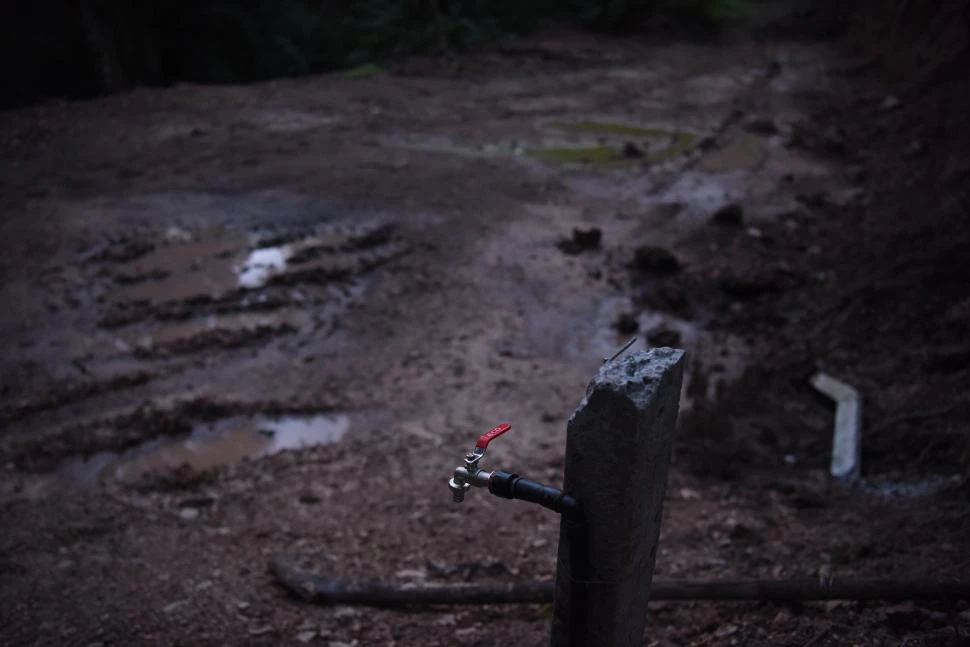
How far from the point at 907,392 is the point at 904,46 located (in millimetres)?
11464

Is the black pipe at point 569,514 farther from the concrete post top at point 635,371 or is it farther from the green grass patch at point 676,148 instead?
the green grass patch at point 676,148

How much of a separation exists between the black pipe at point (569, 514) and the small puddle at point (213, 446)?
372 centimetres

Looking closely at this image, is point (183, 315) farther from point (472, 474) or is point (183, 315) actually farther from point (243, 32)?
point (243, 32)

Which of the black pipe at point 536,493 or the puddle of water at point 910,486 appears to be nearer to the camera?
the black pipe at point 536,493

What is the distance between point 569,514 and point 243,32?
16774 mm

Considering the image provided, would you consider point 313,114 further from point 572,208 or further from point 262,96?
point 572,208

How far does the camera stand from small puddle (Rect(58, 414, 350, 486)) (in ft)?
17.4

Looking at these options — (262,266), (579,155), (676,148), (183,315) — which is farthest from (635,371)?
(676,148)

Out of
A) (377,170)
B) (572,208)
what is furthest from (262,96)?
(572,208)

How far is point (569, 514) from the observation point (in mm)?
2172

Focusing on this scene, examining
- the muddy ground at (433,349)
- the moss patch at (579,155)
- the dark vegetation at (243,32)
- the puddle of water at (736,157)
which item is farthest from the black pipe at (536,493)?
the dark vegetation at (243,32)

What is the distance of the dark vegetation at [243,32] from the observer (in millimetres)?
13953

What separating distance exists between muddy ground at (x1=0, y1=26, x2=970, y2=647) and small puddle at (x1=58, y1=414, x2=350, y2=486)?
25 millimetres

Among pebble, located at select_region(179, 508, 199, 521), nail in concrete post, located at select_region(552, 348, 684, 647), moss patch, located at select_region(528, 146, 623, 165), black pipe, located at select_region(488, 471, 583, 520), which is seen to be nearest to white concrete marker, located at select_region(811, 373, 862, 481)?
nail in concrete post, located at select_region(552, 348, 684, 647)
